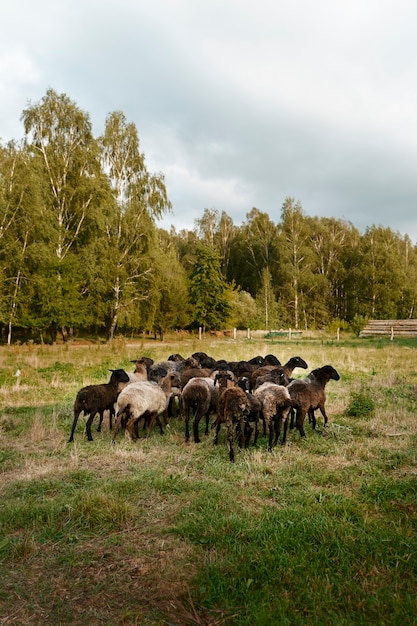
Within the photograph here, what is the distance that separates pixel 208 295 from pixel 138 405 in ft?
131

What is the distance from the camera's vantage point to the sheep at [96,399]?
838 cm

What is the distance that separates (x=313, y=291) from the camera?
59.0 m

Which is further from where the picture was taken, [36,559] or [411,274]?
[411,274]

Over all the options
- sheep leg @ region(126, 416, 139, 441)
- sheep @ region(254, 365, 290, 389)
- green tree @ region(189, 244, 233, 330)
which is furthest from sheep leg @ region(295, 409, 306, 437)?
green tree @ region(189, 244, 233, 330)

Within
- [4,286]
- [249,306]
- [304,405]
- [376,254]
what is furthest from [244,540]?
[376,254]

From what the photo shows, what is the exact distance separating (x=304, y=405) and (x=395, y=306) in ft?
174

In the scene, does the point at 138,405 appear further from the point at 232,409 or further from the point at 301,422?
the point at 301,422

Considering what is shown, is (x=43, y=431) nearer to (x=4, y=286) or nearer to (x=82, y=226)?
(x=4, y=286)

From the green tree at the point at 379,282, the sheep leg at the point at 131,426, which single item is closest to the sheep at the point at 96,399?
the sheep leg at the point at 131,426

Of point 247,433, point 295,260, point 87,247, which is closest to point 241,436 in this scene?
point 247,433

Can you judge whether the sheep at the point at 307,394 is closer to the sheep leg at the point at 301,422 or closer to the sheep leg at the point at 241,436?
the sheep leg at the point at 301,422

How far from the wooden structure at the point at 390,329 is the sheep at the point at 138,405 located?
38677mm

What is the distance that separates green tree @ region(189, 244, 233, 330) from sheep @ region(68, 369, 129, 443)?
37.9m

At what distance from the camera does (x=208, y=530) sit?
15.5 ft
